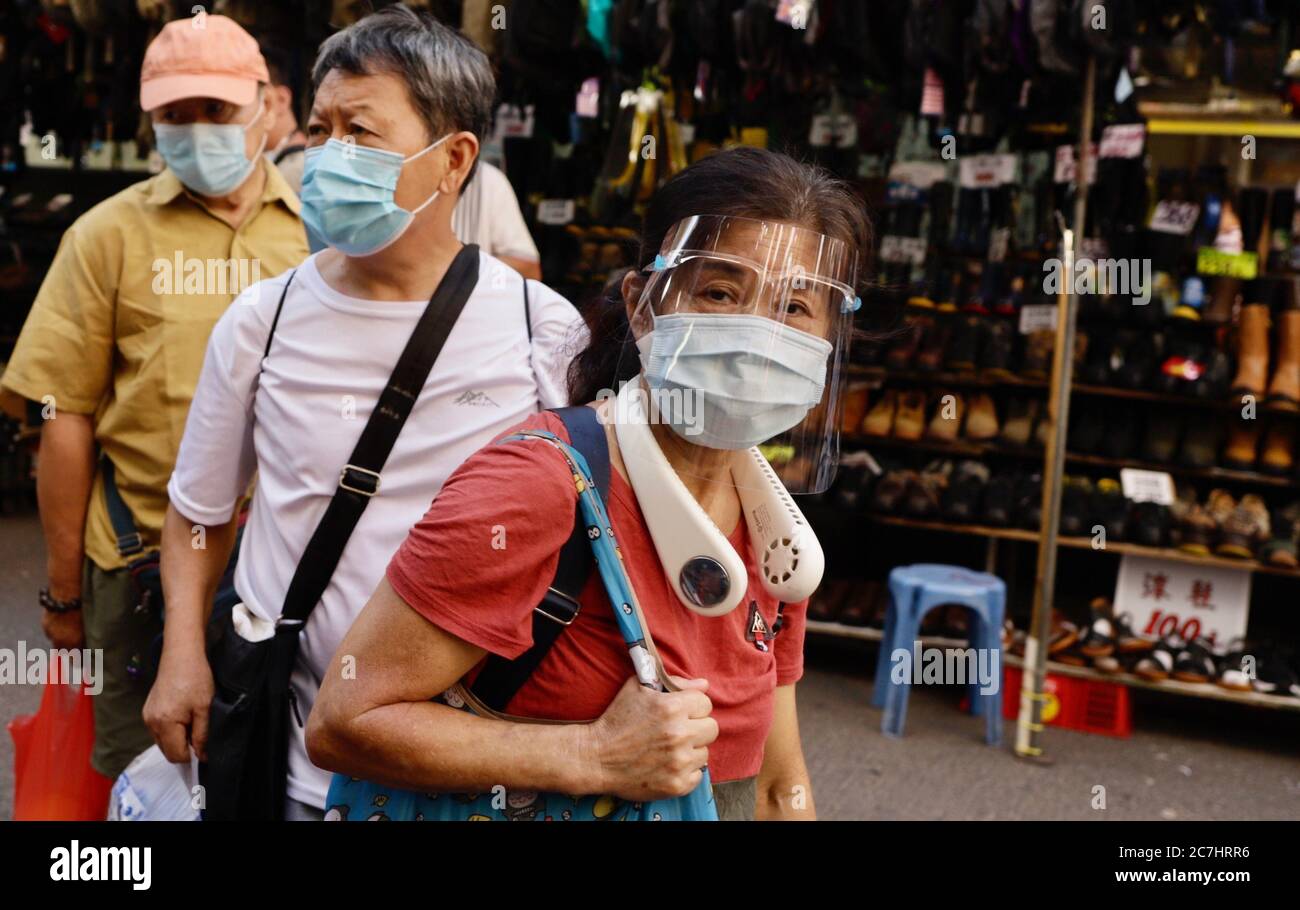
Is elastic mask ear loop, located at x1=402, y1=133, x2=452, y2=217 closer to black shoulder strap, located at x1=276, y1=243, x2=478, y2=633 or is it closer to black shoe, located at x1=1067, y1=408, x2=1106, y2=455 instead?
black shoulder strap, located at x1=276, y1=243, x2=478, y2=633

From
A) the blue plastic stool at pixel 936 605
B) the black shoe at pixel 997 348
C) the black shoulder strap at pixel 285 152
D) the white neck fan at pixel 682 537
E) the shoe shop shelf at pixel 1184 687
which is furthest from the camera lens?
the black shoe at pixel 997 348

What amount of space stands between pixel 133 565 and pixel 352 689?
1.34m

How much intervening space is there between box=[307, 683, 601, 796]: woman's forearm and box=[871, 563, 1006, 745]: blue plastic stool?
12.4 ft

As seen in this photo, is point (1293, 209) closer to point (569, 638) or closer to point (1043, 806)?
point (1043, 806)

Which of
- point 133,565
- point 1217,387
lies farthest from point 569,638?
point 1217,387

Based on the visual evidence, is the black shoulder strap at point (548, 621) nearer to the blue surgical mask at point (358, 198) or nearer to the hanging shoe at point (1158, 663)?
the blue surgical mask at point (358, 198)

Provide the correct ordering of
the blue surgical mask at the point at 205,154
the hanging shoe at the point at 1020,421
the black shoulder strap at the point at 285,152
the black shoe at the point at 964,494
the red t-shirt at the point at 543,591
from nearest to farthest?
the red t-shirt at the point at 543,591 < the blue surgical mask at the point at 205,154 < the black shoulder strap at the point at 285,152 < the black shoe at the point at 964,494 < the hanging shoe at the point at 1020,421

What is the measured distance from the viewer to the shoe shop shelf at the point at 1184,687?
477 centimetres

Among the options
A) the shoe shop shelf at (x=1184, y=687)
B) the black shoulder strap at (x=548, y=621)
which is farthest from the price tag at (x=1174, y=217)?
the black shoulder strap at (x=548, y=621)

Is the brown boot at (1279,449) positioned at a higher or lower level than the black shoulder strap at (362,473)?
lower

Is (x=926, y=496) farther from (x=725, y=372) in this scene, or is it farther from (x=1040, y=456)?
(x=725, y=372)

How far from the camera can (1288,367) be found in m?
5.15

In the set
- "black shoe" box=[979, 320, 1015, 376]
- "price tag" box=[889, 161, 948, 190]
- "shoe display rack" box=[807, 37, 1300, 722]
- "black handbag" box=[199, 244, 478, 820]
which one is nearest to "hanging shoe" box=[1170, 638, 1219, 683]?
"shoe display rack" box=[807, 37, 1300, 722]

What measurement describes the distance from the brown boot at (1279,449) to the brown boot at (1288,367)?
0.79ft
